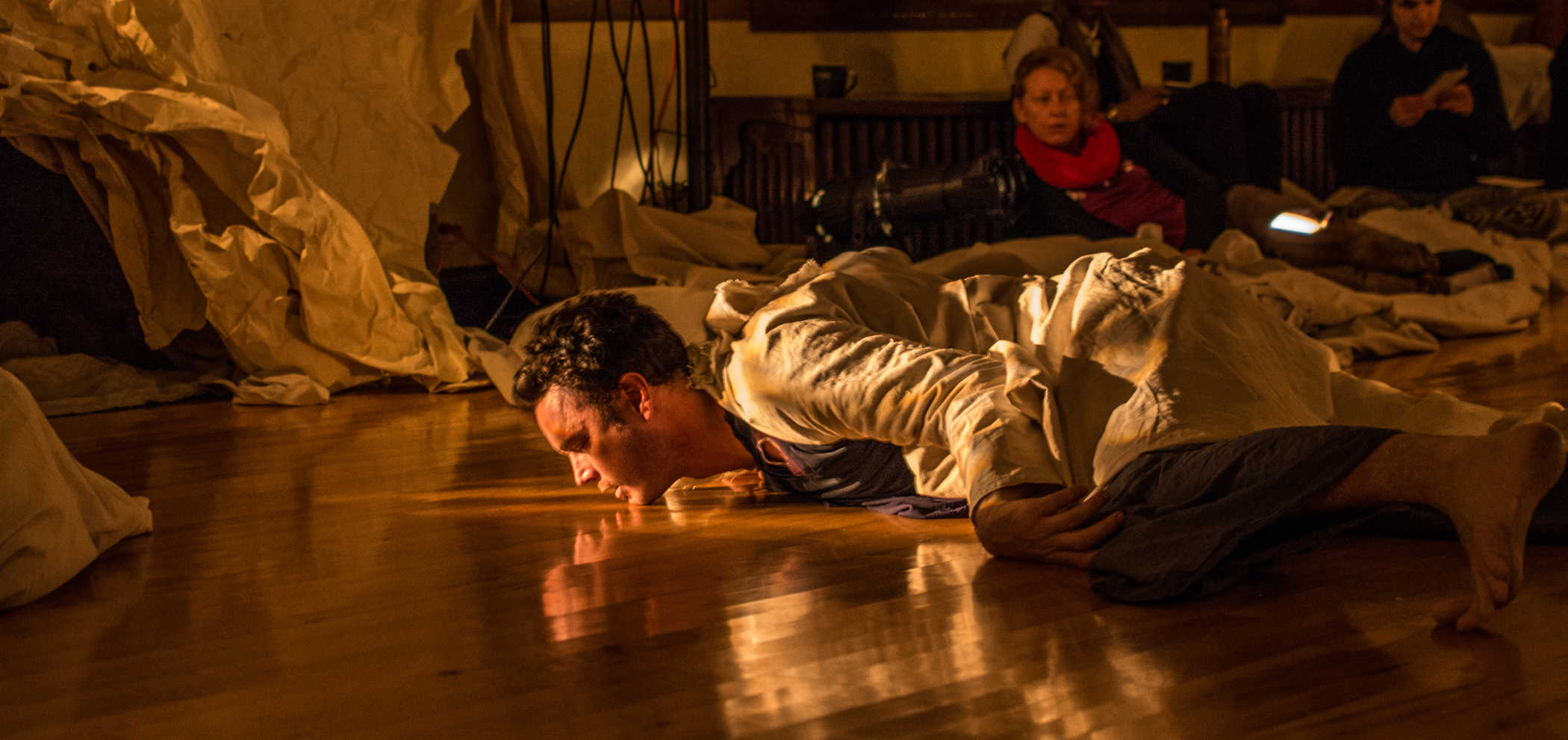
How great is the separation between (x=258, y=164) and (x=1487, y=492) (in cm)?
242

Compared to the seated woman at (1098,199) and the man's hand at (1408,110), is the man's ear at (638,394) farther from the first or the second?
the man's hand at (1408,110)

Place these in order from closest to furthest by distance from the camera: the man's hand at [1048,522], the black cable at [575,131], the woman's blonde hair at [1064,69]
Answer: the man's hand at [1048,522]
the woman's blonde hair at [1064,69]
the black cable at [575,131]

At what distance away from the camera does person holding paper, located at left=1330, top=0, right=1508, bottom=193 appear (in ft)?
14.5

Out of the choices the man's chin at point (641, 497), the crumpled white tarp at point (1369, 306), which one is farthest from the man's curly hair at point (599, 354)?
the crumpled white tarp at point (1369, 306)

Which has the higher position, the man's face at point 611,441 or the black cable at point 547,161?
the black cable at point 547,161

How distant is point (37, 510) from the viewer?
161 centimetres

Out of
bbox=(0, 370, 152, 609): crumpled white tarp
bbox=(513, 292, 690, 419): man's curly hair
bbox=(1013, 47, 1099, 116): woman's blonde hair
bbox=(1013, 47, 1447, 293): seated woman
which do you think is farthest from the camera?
bbox=(1013, 47, 1099, 116): woman's blonde hair

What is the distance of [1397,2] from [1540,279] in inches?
48.5

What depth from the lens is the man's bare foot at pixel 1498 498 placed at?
1135 millimetres

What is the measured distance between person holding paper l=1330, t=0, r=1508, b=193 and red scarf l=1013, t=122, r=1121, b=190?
1.31 m

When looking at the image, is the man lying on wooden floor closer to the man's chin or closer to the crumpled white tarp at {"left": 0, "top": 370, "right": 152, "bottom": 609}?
the man's chin

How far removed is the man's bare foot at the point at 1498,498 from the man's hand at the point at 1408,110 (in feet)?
11.8

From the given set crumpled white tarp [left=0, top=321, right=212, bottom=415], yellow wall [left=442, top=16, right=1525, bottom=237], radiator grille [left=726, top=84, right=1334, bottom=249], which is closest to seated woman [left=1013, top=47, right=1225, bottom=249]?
radiator grille [left=726, top=84, right=1334, bottom=249]

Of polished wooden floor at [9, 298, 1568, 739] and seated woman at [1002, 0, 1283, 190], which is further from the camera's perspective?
seated woman at [1002, 0, 1283, 190]
